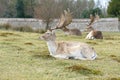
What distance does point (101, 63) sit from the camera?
10.2 metres

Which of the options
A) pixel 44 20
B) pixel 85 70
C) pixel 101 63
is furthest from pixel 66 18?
pixel 44 20

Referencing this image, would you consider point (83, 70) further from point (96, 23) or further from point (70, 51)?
point (96, 23)

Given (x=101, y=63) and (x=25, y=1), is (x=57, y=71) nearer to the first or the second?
(x=101, y=63)

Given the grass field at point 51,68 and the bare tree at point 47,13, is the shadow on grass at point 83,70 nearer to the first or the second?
the grass field at point 51,68

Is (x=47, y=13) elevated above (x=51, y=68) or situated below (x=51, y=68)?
below

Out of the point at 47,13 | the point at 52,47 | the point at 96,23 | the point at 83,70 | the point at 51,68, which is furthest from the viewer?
the point at 96,23

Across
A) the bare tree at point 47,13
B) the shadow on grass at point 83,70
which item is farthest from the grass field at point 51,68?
the bare tree at point 47,13

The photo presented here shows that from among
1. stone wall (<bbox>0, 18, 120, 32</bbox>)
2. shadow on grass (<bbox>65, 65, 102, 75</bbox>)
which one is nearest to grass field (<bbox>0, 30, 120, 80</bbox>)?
shadow on grass (<bbox>65, 65, 102, 75</bbox>)

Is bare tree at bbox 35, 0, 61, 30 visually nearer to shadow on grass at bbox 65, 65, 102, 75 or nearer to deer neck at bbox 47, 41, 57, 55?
deer neck at bbox 47, 41, 57, 55

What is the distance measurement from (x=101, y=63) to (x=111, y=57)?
151 centimetres

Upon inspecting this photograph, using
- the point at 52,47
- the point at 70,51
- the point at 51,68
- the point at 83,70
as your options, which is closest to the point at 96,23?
the point at 52,47

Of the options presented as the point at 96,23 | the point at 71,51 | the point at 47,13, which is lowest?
the point at 96,23

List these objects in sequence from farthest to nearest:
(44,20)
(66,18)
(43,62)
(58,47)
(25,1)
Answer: (25,1), (44,20), (66,18), (58,47), (43,62)

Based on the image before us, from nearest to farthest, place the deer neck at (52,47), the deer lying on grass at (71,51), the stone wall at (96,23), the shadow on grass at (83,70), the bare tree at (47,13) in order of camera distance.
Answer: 1. the shadow on grass at (83,70)
2. the deer lying on grass at (71,51)
3. the deer neck at (52,47)
4. the bare tree at (47,13)
5. the stone wall at (96,23)
